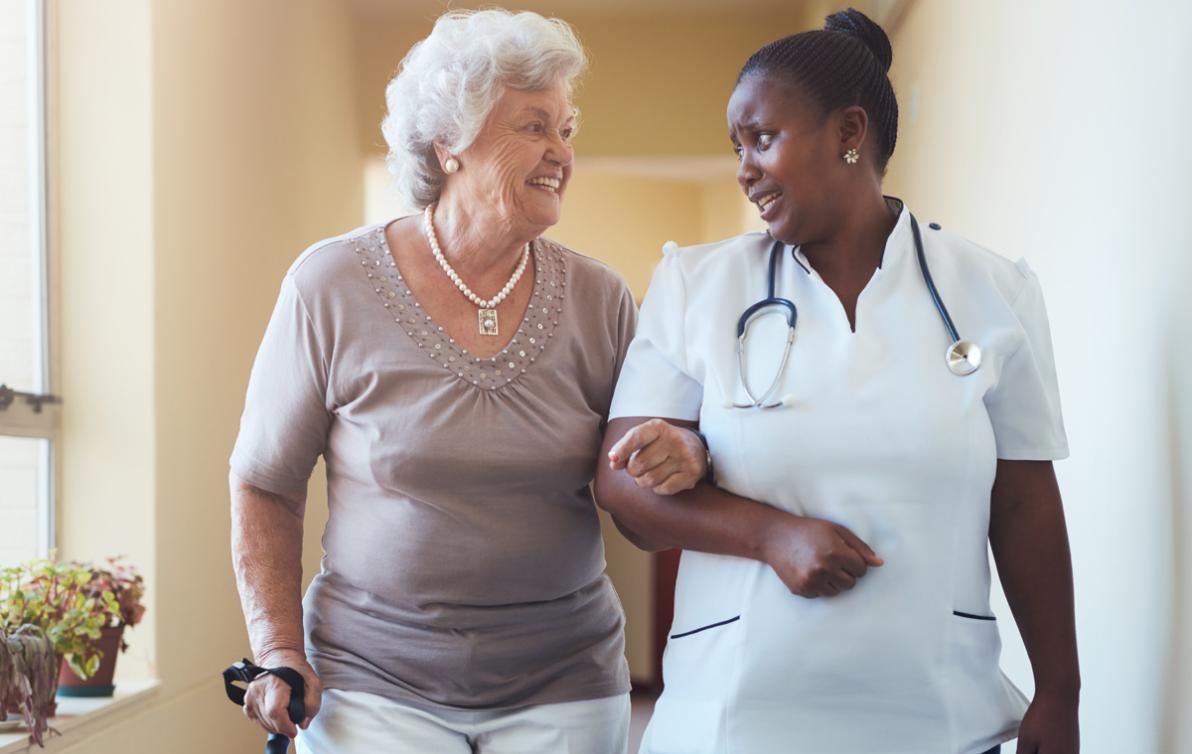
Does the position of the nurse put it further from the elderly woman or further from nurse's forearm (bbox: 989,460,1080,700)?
the elderly woman

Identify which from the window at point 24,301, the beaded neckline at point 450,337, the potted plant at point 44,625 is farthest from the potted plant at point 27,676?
the beaded neckline at point 450,337

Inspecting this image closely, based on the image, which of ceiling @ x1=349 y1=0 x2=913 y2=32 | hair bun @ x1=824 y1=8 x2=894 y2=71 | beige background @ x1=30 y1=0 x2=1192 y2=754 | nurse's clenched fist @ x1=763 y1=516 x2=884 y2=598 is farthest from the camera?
ceiling @ x1=349 y1=0 x2=913 y2=32

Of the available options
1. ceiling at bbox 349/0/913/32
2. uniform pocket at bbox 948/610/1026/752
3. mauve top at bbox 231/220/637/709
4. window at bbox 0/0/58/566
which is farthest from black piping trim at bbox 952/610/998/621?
ceiling at bbox 349/0/913/32

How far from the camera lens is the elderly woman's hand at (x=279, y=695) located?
5.64 feet

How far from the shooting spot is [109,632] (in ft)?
9.94

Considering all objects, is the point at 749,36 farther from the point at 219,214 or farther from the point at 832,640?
the point at 832,640

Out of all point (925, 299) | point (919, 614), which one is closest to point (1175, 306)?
point (925, 299)

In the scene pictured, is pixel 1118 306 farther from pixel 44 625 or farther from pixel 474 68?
pixel 44 625

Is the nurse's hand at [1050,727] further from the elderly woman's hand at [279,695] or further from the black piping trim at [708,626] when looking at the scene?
the elderly woman's hand at [279,695]

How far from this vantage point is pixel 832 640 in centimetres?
136

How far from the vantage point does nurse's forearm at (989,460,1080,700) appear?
142 cm

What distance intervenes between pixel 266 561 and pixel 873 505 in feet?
3.00

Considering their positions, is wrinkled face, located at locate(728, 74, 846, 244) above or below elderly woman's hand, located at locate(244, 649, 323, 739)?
above

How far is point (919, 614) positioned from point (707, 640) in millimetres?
218
